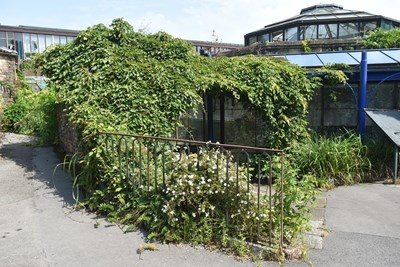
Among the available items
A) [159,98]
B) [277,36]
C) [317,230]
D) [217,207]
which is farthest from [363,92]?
[277,36]

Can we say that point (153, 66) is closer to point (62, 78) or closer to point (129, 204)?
point (62, 78)

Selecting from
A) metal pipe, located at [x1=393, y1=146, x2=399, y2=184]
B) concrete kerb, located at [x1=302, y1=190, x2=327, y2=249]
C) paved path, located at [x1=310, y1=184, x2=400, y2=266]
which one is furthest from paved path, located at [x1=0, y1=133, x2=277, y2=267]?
metal pipe, located at [x1=393, y1=146, x2=399, y2=184]

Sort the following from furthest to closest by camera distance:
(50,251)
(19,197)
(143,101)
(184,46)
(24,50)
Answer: (24,50)
(184,46)
(143,101)
(19,197)
(50,251)

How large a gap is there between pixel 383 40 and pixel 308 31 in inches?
308

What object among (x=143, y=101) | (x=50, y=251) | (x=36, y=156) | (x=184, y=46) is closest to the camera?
(x=50, y=251)

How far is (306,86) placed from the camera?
289 inches

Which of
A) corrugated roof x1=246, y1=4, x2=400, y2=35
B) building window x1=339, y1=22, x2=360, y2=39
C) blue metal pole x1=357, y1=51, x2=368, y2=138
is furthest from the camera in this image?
corrugated roof x1=246, y1=4, x2=400, y2=35

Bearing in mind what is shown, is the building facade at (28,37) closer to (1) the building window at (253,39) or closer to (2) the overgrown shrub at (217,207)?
(1) the building window at (253,39)

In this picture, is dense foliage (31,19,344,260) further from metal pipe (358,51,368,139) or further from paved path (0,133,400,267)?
metal pipe (358,51,368,139)

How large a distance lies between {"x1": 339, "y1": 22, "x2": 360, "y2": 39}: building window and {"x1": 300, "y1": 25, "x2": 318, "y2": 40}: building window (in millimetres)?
1549

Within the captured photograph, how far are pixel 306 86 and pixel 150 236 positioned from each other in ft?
16.3

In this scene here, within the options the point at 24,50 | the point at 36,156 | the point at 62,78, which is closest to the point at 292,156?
the point at 62,78

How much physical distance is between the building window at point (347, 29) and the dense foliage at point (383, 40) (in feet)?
21.5

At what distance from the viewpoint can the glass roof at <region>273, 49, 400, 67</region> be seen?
27.6 feet
